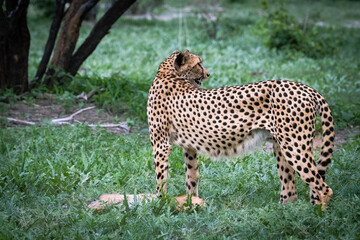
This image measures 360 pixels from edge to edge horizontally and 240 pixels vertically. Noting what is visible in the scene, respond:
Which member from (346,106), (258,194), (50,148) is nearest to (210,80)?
(346,106)

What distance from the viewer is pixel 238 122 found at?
3.72 metres

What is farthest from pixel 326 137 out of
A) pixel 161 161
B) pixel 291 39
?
pixel 291 39

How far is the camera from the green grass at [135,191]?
3.47 m

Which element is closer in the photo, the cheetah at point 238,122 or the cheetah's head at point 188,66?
the cheetah at point 238,122

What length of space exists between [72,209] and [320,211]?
1958mm

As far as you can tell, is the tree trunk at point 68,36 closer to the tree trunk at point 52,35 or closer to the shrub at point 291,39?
the tree trunk at point 52,35

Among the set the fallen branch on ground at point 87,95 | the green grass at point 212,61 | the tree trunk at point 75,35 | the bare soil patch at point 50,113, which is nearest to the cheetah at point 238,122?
the bare soil patch at point 50,113

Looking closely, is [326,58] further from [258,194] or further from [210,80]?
[258,194]

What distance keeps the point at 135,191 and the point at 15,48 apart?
159 inches

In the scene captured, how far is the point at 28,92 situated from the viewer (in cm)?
725

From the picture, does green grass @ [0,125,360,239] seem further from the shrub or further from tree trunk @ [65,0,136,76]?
the shrub

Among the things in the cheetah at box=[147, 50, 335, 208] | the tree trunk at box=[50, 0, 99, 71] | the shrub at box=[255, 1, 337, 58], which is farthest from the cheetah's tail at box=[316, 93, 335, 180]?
the shrub at box=[255, 1, 337, 58]

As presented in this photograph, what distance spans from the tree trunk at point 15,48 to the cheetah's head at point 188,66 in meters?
3.48

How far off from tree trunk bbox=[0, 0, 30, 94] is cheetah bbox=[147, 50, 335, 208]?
136 inches
